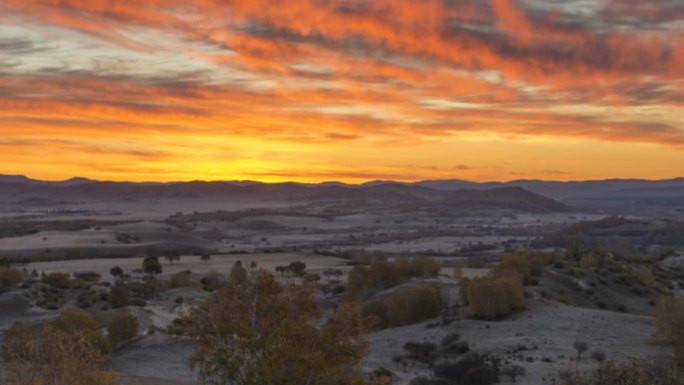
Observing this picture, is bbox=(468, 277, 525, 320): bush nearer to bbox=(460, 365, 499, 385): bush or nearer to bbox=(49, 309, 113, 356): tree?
bbox=(460, 365, 499, 385): bush

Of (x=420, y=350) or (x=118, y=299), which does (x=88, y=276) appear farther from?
(x=420, y=350)

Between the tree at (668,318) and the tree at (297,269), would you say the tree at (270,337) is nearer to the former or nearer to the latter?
the tree at (668,318)

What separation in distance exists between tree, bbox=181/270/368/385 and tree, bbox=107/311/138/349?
93.3ft

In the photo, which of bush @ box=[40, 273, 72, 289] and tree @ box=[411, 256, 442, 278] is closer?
bush @ box=[40, 273, 72, 289]

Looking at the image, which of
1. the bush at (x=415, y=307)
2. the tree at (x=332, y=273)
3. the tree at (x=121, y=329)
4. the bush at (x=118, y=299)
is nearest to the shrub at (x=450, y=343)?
the bush at (x=415, y=307)

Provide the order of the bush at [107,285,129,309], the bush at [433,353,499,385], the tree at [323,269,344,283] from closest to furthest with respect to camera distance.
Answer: the bush at [433,353,499,385] < the bush at [107,285,129,309] < the tree at [323,269,344,283]

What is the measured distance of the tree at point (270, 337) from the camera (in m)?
16.1

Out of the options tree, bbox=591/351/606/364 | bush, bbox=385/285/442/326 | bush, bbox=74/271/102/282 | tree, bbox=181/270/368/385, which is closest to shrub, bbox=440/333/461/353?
tree, bbox=591/351/606/364

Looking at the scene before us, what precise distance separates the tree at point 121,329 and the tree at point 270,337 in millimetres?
28453

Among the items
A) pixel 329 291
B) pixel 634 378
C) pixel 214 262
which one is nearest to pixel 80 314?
pixel 329 291

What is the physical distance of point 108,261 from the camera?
4146 inches

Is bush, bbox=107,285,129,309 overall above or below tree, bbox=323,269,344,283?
above

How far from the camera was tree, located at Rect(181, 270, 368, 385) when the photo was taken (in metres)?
16.1

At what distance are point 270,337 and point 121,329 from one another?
2993cm
